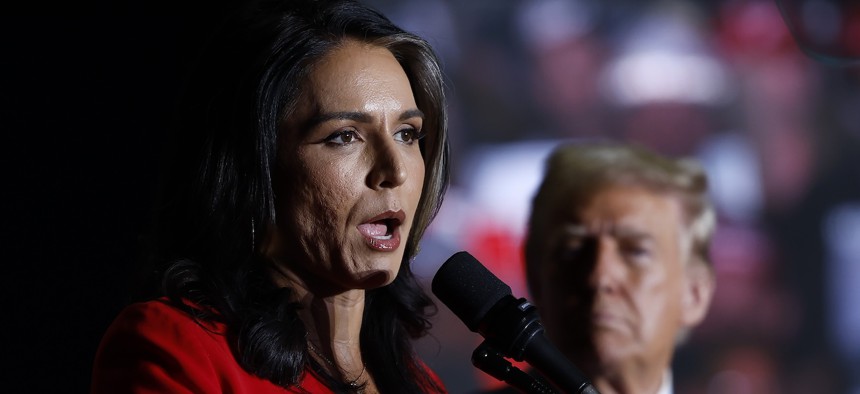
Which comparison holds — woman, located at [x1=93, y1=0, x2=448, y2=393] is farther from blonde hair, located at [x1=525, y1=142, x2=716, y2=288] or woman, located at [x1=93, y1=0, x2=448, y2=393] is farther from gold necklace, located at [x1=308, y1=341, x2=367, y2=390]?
blonde hair, located at [x1=525, y1=142, x2=716, y2=288]

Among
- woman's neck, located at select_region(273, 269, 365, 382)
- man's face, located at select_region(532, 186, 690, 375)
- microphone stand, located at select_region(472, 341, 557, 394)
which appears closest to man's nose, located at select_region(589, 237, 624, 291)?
man's face, located at select_region(532, 186, 690, 375)

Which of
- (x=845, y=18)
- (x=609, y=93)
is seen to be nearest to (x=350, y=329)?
(x=845, y=18)

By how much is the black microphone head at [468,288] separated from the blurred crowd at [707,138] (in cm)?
204

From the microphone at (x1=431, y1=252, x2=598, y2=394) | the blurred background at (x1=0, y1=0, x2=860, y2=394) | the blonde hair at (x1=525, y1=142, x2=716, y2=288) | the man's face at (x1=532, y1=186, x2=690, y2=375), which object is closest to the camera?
the microphone at (x1=431, y1=252, x2=598, y2=394)

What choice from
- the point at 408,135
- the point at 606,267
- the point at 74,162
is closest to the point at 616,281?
the point at 606,267

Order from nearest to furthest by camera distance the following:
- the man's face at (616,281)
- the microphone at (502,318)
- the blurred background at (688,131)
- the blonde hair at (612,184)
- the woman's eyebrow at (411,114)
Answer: the microphone at (502,318), the woman's eyebrow at (411,114), the man's face at (616,281), the blonde hair at (612,184), the blurred background at (688,131)

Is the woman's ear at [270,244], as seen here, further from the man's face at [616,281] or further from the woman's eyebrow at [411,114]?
the man's face at [616,281]

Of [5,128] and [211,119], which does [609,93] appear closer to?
[5,128]

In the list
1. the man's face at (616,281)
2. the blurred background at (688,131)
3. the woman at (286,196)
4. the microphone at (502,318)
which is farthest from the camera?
the blurred background at (688,131)

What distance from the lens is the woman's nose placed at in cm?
148

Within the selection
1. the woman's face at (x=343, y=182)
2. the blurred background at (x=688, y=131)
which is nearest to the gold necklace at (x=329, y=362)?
the woman's face at (x=343, y=182)

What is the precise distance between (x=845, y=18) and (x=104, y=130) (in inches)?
70.2

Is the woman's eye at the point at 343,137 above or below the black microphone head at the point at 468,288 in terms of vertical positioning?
above

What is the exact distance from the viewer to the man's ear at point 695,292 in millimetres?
2625
